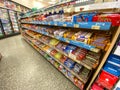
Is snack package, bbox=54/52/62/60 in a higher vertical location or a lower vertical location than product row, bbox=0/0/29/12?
lower

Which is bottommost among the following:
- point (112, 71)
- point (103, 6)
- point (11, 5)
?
point (112, 71)

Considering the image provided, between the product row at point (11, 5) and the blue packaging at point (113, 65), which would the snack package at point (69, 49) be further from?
the product row at point (11, 5)

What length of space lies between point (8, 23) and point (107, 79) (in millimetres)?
7318

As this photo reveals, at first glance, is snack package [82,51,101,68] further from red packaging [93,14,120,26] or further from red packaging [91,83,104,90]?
red packaging [93,14,120,26]

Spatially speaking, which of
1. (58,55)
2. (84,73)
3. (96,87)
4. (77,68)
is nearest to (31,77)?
(58,55)

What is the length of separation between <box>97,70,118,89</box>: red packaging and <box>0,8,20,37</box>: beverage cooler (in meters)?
6.63

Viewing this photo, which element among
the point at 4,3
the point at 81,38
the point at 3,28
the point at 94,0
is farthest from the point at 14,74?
the point at 4,3

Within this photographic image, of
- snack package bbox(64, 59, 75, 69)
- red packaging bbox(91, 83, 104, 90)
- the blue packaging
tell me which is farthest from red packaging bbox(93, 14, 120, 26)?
snack package bbox(64, 59, 75, 69)

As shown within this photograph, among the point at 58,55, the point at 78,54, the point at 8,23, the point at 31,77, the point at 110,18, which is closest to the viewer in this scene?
the point at 110,18

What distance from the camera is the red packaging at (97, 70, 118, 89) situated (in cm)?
94

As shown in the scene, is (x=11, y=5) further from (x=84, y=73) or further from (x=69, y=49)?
(x=84, y=73)

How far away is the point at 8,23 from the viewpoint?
644cm

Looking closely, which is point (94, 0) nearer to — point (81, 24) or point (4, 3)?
point (81, 24)

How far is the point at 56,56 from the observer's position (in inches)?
85.0
